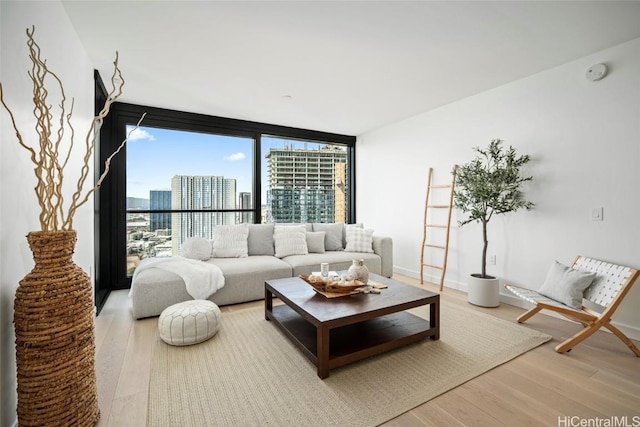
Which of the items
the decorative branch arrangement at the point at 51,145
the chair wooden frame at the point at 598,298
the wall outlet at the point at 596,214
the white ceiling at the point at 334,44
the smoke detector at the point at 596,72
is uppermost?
the white ceiling at the point at 334,44

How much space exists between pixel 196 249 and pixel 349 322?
2.37 metres

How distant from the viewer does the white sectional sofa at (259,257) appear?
293cm

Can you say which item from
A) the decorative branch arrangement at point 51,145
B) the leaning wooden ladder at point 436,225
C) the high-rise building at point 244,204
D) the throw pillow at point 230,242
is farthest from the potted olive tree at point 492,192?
the decorative branch arrangement at point 51,145

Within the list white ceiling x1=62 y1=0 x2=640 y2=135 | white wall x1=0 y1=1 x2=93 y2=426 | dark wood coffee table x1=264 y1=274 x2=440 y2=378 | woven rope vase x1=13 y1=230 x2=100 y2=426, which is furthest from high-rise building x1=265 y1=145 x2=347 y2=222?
woven rope vase x1=13 y1=230 x2=100 y2=426

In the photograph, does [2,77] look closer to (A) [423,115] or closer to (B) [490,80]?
(B) [490,80]

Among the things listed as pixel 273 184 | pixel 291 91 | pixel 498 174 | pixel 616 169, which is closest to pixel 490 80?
pixel 498 174

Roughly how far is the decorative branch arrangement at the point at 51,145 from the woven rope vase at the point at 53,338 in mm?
160

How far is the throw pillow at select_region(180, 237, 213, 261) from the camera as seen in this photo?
11.7 ft

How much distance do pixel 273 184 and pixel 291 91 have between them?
77.0 inches

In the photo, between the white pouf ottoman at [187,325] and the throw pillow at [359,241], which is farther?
the throw pillow at [359,241]

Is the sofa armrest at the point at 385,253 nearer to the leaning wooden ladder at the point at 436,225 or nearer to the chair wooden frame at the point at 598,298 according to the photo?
the leaning wooden ladder at the point at 436,225

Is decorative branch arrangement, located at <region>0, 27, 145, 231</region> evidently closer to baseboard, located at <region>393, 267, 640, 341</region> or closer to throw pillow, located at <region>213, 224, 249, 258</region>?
throw pillow, located at <region>213, 224, 249, 258</region>

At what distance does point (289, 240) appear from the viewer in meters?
4.22

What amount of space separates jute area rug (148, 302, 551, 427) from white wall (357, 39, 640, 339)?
102cm
